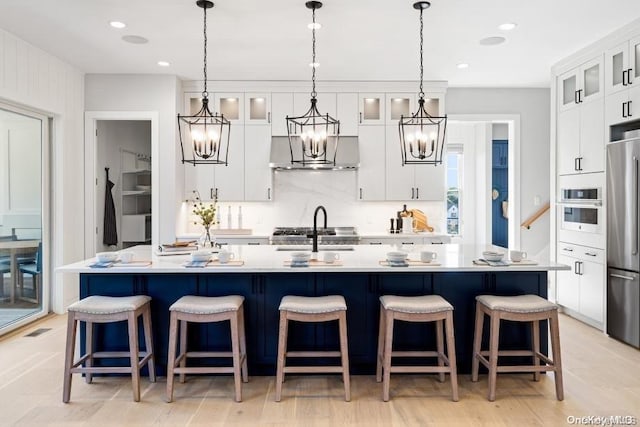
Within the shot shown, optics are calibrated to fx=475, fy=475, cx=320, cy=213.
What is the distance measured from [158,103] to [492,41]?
12.4 ft

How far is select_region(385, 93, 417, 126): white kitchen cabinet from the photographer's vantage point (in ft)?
19.8

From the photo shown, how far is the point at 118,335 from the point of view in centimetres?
332

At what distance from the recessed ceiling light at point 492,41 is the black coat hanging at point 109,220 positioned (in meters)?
4.77

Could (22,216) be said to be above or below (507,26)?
below

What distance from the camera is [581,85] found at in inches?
191

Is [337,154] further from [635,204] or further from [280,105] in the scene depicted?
[635,204]

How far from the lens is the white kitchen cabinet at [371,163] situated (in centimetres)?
604

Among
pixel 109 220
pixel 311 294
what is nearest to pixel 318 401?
pixel 311 294

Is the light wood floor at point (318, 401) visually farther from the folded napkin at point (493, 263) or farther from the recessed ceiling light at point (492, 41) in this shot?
the recessed ceiling light at point (492, 41)

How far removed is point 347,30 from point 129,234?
430 centimetres

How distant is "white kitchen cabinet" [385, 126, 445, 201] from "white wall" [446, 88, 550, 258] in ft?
3.18

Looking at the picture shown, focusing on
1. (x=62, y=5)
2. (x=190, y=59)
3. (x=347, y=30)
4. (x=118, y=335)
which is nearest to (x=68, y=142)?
(x=190, y=59)

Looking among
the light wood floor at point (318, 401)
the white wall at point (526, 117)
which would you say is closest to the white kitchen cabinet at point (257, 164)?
the white wall at point (526, 117)

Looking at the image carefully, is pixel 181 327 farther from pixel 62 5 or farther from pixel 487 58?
pixel 487 58
